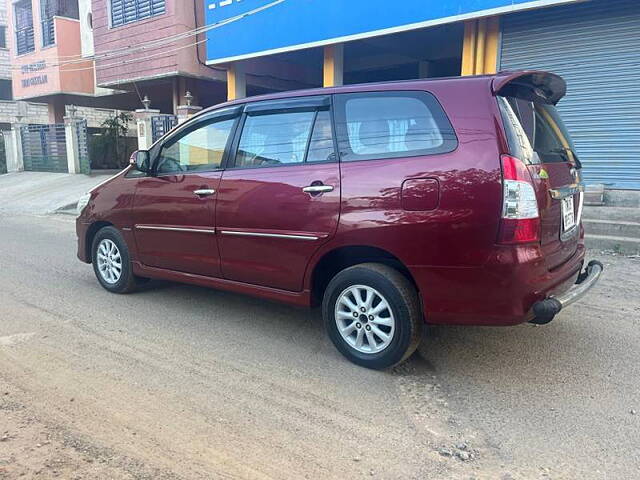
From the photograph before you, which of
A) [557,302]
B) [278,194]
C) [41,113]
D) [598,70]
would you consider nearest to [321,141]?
[278,194]

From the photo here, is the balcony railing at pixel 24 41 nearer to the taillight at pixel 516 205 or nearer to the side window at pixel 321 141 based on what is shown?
the side window at pixel 321 141

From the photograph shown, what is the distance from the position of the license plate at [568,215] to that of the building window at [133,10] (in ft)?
49.0

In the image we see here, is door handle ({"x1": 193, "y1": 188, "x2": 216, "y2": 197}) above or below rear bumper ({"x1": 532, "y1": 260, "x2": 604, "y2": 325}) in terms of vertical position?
above

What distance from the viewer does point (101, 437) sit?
279cm

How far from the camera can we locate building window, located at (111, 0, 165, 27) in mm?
15719

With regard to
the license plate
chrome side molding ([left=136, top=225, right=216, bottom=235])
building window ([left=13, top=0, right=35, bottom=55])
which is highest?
building window ([left=13, top=0, right=35, bottom=55])

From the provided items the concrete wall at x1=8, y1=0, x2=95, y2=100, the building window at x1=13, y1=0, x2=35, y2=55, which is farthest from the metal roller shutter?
the building window at x1=13, y1=0, x2=35, y2=55

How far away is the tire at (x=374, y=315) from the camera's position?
11.1 feet

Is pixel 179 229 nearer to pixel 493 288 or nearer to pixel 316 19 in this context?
pixel 493 288

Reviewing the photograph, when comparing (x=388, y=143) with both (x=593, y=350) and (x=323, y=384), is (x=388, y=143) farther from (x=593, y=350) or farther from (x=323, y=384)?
(x=593, y=350)

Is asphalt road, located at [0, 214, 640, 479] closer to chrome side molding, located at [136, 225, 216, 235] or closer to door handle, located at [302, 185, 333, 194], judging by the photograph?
chrome side molding, located at [136, 225, 216, 235]

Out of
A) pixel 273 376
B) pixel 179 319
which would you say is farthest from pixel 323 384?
pixel 179 319

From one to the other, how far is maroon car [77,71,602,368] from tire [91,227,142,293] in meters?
0.91

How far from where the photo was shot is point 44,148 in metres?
21.0
